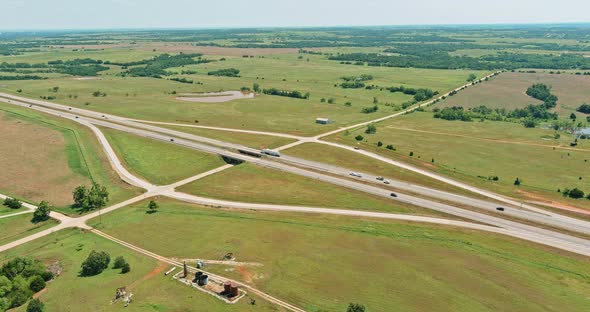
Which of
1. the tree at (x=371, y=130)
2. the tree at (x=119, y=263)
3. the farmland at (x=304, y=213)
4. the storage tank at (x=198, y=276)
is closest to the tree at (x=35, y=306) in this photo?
the farmland at (x=304, y=213)

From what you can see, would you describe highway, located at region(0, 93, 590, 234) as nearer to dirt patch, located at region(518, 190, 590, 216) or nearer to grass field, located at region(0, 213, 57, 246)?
dirt patch, located at region(518, 190, 590, 216)

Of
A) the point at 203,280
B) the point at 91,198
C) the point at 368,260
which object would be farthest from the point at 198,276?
the point at 91,198

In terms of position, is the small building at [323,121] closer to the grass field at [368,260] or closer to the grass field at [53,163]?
the grass field at [53,163]

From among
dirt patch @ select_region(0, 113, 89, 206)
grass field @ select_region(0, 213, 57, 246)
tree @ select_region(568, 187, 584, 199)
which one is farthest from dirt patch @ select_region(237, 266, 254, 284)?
tree @ select_region(568, 187, 584, 199)

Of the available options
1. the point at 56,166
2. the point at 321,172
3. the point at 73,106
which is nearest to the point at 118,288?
the point at 321,172

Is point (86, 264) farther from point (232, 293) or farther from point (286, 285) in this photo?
point (286, 285)

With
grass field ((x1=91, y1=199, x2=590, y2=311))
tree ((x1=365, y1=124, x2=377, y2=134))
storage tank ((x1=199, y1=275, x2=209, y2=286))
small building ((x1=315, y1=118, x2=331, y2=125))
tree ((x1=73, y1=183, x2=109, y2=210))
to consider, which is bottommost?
grass field ((x1=91, y1=199, x2=590, y2=311))

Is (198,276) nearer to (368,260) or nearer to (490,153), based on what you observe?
(368,260)
